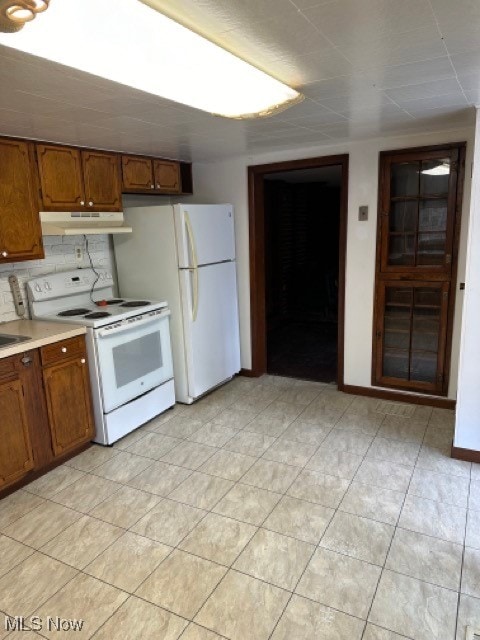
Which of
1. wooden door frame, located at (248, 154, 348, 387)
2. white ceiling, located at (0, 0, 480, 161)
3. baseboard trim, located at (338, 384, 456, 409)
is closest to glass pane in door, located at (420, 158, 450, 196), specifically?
white ceiling, located at (0, 0, 480, 161)

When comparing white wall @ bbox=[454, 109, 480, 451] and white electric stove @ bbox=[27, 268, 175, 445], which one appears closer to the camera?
white wall @ bbox=[454, 109, 480, 451]

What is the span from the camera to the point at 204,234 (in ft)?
12.1

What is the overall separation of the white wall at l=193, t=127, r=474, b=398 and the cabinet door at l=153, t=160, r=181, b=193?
0.29 metres

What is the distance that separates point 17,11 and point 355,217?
116 inches

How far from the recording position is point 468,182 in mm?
3131

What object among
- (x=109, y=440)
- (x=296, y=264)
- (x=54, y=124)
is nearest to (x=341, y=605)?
(x=109, y=440)

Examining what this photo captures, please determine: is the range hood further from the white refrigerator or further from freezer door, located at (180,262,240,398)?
freezer door, located at (180,262,240,398)

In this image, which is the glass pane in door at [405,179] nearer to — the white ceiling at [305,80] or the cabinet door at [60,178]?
the white ceiling at [305,80]

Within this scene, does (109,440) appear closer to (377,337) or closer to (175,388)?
(175,388)

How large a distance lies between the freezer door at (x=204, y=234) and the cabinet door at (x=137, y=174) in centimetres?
43

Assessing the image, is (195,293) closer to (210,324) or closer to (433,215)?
(210,324)

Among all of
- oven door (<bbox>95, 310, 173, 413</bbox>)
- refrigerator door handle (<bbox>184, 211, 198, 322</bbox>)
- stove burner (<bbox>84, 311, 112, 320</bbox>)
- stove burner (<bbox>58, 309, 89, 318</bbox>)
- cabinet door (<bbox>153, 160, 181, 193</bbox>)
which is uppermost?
cabinet door (<bbox>153, 160, 181, 193</bbox>)

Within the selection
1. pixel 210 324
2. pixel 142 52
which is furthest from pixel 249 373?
pixel 142 52

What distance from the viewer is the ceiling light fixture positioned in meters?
1.04
